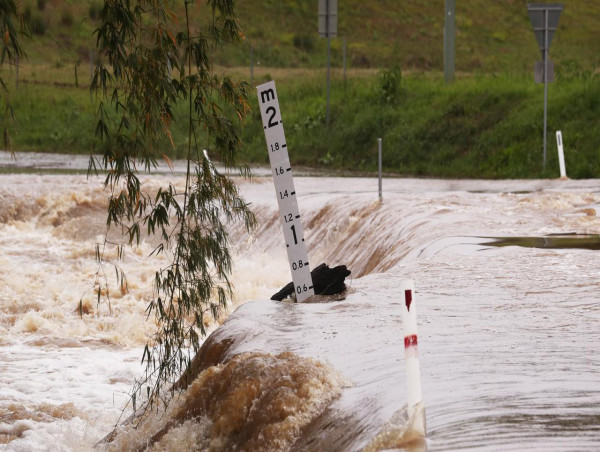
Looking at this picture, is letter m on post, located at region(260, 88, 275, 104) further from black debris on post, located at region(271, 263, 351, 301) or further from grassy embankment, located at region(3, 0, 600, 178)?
grassy embankment, located at region(3, 0, 600, 178)

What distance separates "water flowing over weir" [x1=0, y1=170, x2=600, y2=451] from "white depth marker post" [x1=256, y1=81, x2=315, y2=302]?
1.32ft

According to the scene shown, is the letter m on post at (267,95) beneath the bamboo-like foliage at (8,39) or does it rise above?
beneath

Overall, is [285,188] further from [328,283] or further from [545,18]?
[545,18]

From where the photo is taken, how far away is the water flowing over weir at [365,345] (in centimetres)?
635

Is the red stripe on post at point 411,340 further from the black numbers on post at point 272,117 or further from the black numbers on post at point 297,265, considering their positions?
the black numbers on post at point 272,117

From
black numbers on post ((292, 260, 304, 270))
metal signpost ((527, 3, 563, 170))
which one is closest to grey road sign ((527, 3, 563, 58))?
metal signpost ((527, 3, 563, 170))

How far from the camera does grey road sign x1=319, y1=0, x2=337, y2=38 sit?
Result: 3084 cm

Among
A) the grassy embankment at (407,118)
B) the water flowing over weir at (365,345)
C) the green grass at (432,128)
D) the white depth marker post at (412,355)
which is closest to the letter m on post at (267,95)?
the water flowing over weir at (365,345)

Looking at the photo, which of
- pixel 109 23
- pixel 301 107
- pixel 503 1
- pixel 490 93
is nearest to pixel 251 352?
pixel 109 23

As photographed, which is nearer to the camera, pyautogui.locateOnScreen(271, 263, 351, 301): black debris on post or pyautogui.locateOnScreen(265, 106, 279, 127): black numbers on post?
pyautogui.locateOnScreen(265, 106, 279, 127): black numbers on post

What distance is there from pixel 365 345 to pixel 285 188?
2.55 metres

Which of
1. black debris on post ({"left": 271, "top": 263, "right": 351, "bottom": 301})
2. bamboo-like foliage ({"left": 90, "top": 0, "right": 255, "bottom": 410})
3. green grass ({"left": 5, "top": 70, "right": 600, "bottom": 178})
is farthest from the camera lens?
green grass ({"left": 5, "top": 70, "right": 600, "bottom": 178})

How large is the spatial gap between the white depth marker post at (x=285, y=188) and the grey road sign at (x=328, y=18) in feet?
69.0

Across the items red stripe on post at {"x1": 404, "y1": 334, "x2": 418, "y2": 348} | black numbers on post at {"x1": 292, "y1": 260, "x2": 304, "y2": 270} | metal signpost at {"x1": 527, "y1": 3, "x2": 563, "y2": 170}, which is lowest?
black numbers on post at {"x1": 292, "y1": 260, "x2": 304, "y2": 270}
